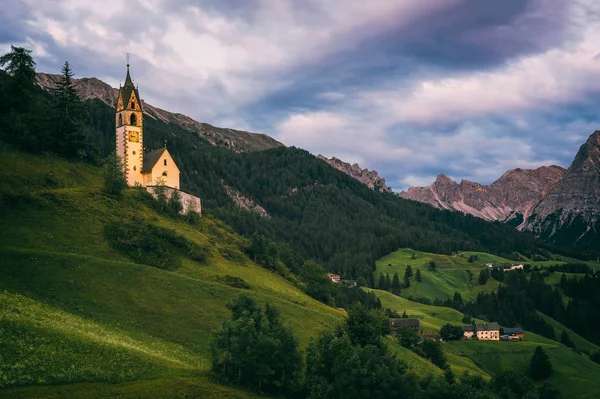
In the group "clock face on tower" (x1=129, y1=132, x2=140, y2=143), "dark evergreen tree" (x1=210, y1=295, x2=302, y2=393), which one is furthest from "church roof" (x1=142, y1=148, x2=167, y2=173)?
"dark evergreen tree" (x1=210, y1=295, x2=302, y2=393)

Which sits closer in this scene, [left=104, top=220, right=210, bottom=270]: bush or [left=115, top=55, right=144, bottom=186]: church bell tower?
[left=104, top=220, right=210, bottom=270]: bush

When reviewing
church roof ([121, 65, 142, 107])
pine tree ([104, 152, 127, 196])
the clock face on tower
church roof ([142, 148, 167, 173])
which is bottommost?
pine tree ([104, 152, 127, 196])

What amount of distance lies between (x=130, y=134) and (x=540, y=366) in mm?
105407

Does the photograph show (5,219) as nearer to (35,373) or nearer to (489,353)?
(35,373)

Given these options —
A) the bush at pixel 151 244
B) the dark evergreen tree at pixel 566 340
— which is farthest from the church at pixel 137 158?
the dark evergreen tree at pixel 566 340

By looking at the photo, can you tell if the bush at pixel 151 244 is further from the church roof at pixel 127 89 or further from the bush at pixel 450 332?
the bush at pixel 450 332

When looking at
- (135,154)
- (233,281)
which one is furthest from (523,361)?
(135,154)

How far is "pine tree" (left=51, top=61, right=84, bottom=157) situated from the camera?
108m

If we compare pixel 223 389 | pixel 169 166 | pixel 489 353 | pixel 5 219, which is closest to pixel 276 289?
pixel 169 166

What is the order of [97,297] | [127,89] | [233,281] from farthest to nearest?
[127,89], [233,281], [97,297]

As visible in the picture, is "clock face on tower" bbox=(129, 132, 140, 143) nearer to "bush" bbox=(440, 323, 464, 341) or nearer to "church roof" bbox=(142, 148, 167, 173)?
"church roof" bbox=(142, 148, 167, 173)

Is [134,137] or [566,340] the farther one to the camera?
[566,340]

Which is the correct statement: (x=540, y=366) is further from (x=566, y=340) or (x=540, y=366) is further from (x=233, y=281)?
Result: (x=233, y=281)

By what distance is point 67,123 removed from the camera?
109 meters
